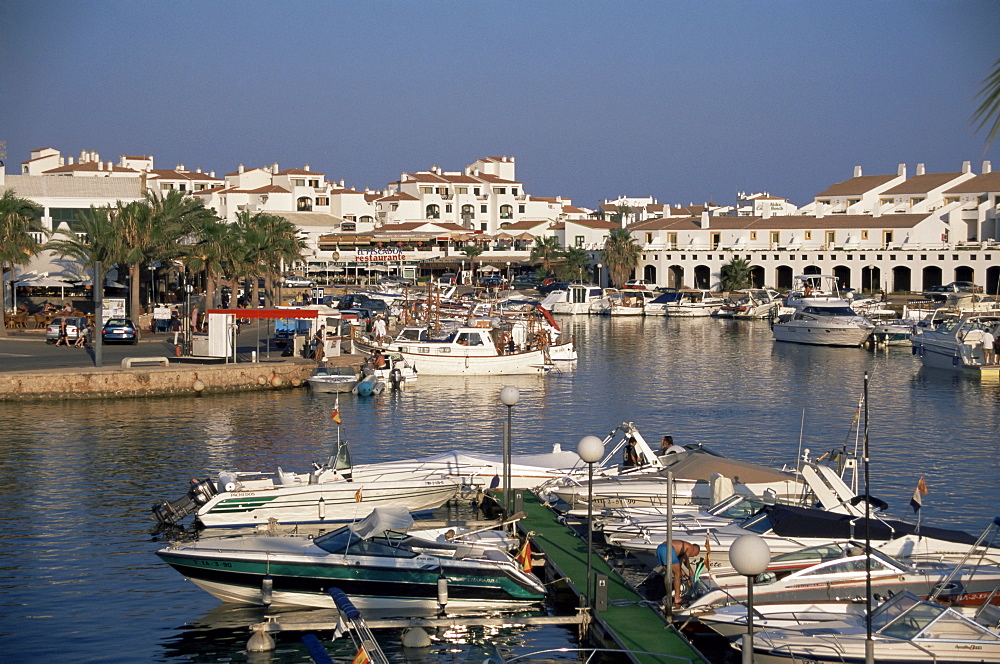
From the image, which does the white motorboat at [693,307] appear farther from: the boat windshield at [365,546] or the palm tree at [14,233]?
the boat windshield at [365,546]

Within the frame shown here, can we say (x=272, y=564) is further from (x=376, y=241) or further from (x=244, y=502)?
(x=376, y=241)

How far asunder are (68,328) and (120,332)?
2060mm

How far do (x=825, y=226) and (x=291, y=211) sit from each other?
185ft

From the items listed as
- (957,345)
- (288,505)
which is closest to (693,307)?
(957,345)

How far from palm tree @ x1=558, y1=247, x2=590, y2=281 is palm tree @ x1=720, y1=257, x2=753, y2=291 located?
13.5 metres

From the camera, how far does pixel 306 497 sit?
826 inches

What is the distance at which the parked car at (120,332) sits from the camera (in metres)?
45.9

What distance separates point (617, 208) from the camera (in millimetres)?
180375

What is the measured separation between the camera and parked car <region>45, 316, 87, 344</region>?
45.8 metres

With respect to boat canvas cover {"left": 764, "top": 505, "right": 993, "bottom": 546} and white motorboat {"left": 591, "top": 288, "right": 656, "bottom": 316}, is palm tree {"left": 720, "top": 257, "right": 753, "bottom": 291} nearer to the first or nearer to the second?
white motorboat {"left": 591, "top": 288, "right": 656, "bottom": 316}

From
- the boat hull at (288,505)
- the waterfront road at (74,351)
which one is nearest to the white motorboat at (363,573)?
the boat hull at (288,505)

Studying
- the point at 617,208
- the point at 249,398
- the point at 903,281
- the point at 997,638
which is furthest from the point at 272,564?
the point at 617,208

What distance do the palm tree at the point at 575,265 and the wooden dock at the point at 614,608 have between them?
268 feet

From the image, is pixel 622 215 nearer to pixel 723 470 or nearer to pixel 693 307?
pixel 693 307
